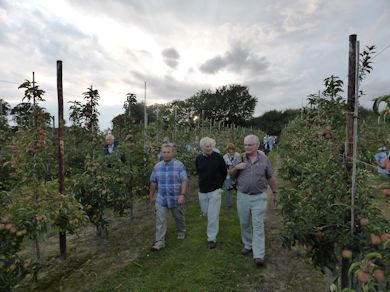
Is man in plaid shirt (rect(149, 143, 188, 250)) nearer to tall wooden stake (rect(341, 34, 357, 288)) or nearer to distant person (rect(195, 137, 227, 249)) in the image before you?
distant person (rect(195, 137, 227, 249))

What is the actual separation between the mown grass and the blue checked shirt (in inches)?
29.3

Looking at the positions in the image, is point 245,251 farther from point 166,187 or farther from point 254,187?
point 166,187

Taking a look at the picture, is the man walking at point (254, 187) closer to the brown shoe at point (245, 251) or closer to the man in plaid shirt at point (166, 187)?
the brown shoe at point (245, 251)

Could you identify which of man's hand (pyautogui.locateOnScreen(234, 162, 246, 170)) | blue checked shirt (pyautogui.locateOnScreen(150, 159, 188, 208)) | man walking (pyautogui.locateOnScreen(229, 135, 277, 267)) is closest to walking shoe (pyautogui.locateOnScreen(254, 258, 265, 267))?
man walking (pyautogui.locateOnScreen(229, 135, 277, 267))

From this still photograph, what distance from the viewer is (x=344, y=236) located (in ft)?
8.22

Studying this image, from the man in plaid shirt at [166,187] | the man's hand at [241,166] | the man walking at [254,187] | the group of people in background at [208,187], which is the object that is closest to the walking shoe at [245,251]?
the group of people in background at [208,187]

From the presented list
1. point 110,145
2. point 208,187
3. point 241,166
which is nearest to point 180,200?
point 208,187

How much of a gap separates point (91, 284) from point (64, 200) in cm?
113

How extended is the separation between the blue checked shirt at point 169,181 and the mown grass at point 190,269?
745mm

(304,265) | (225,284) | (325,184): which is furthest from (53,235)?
(325,184)

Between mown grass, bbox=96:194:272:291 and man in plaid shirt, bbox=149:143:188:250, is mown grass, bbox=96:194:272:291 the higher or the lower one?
the lower one

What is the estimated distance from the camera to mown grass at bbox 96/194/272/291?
3.76m

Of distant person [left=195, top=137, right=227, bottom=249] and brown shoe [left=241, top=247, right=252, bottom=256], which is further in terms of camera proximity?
distant person [left=195, top=137, right=227, bottom=249]

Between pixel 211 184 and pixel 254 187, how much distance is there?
0.84 metres
